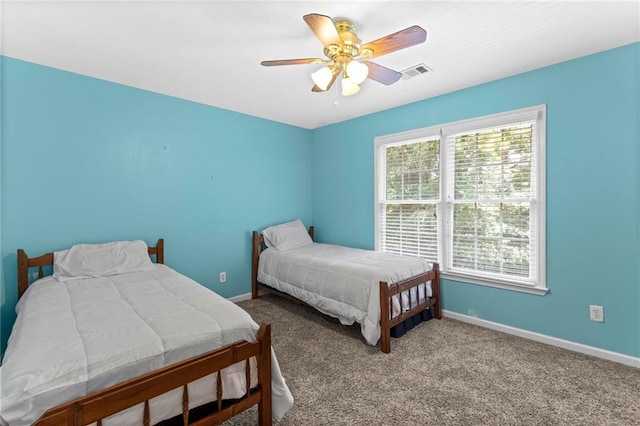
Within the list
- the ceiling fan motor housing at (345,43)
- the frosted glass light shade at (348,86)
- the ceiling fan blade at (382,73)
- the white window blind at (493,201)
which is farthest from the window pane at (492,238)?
the ceiling fan motor housing at (345,43)

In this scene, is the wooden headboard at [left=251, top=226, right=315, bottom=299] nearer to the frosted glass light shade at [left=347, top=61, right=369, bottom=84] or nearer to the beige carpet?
the beige carpet

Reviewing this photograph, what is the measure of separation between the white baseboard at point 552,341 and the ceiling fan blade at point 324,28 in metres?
2.81

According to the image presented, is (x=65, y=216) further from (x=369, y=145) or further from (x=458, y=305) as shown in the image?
(x=458, y=305)

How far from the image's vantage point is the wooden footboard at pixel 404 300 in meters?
2.46

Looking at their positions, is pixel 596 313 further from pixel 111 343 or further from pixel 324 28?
pixel 111 343

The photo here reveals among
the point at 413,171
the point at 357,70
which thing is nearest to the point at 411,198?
the point at 413,171

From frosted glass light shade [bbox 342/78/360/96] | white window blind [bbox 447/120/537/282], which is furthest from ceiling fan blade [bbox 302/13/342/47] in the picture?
white window blind [bbox 447/120/537/282]

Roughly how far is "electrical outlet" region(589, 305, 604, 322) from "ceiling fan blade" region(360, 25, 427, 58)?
2450mm

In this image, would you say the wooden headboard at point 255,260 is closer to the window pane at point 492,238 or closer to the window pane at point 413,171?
the window pane at point 413,171

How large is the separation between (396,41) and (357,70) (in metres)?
0.28

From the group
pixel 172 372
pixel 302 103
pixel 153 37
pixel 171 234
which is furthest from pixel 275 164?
pixel 172 372

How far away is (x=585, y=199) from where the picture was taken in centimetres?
239

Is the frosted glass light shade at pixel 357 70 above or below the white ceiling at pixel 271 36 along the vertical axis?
below

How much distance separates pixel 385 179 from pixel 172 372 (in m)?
3.14
